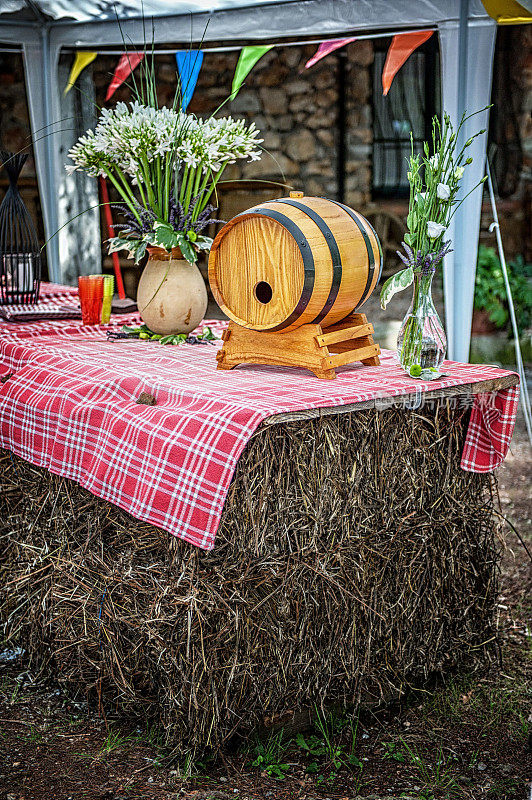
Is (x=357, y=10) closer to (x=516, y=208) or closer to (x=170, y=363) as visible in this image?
(x=170, y=363)

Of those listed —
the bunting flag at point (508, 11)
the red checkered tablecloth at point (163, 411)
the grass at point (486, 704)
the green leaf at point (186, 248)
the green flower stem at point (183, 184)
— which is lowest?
the grass at point (486, 704)

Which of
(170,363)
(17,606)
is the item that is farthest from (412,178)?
(17,606)

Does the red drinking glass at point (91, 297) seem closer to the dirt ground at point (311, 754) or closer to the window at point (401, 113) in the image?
the dirt ground at point (311, 754)

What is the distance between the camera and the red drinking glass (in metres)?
2.60

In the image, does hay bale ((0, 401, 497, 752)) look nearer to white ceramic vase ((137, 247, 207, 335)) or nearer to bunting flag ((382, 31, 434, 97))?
white ceramic vase ((137, 247, 207, 335))

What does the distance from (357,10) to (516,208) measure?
374 cm

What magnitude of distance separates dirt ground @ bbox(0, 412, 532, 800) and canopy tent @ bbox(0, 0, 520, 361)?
1319 mm

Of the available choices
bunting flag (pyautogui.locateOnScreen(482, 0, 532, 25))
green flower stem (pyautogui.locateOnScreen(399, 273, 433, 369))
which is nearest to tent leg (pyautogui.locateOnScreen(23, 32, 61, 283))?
bunting flag (pyautogui.locateOnScreen(482, 0, 532, 25))

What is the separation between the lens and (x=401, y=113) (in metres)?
5.23

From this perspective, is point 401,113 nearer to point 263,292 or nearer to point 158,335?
point 158,335

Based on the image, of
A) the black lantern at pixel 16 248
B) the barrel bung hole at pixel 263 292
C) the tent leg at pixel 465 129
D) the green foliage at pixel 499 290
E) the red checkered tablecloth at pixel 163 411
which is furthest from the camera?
the green foliage at pixel 499 290

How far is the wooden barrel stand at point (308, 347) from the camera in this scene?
1994 millimetres

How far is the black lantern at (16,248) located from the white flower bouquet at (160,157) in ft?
1.15

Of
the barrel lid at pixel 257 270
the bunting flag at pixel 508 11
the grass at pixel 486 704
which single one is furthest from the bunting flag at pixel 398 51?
the grass at pixel 486 704
